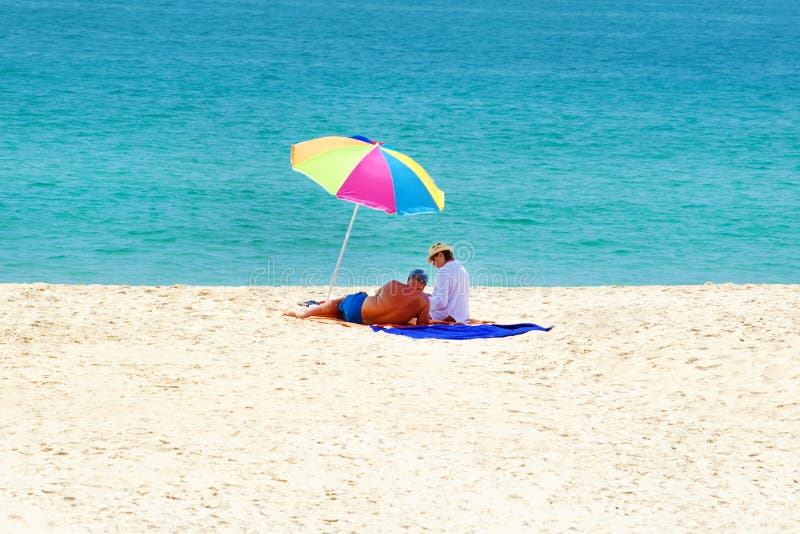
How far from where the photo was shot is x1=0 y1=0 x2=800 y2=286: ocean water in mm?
16000

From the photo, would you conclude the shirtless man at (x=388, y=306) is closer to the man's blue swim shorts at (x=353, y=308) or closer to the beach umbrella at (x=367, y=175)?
the man's blue swim shorts at (x=353, y=308)

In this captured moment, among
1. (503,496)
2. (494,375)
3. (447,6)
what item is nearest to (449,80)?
(494,375)

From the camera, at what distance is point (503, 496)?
5855 millimetres

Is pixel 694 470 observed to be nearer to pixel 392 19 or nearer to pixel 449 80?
pixel 449 80

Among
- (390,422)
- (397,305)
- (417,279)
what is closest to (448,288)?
(417,279)

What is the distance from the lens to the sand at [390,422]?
5594mm

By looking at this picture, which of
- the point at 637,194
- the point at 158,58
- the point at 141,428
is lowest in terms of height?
the point at 141,428

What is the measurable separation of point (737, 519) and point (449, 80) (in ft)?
116

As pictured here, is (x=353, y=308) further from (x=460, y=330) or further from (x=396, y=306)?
(x=460, y=330)

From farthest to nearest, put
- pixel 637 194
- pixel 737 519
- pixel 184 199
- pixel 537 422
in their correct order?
pixel 637 194 < pixel 184 199 < pixel 537 422 < pixel 737 519

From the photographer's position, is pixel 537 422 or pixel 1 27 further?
pixel 1 27

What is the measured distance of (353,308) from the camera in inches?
389

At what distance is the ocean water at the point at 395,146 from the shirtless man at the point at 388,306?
4.00 m

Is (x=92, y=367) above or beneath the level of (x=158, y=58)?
beneath
